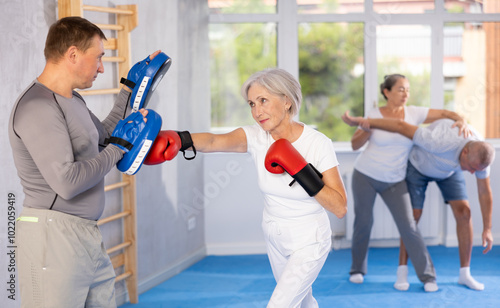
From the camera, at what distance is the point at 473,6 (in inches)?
219

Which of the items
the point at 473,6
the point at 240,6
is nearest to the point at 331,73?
the point at 240,6

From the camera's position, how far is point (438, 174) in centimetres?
415

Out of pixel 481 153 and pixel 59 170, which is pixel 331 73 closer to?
pixel 481 153

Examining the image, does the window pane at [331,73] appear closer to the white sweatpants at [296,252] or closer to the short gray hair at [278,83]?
the short gray hair at [278,83]

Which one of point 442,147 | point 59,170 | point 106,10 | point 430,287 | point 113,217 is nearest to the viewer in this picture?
point 59,170

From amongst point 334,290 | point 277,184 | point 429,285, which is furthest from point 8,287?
point 429,285

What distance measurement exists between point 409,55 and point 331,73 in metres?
0.78

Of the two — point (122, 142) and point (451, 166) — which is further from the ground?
point (122, 142)

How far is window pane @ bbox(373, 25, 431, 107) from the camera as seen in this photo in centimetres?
555

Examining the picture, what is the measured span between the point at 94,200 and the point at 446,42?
447cm

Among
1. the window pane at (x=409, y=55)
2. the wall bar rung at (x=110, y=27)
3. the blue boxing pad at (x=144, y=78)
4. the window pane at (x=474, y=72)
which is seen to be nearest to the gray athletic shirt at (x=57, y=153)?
the blue boxing pad at (x=144, y=78)

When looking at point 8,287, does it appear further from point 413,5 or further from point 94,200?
point 413,5

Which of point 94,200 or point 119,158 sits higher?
point 119,158

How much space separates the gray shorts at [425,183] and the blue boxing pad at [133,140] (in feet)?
8.47
